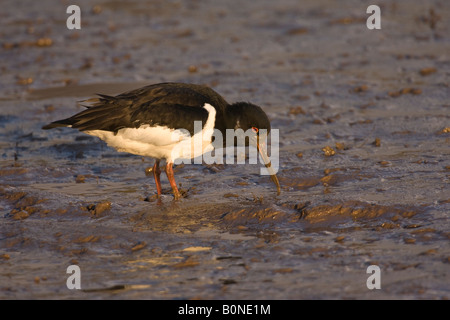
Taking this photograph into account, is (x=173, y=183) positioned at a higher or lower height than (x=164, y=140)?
lower

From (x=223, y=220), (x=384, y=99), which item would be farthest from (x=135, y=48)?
(x=223, y=220)

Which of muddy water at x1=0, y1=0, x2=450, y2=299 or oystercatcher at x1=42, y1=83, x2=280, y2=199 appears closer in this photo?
muddy water at x1=0, y1=0, x2=450, y2=299

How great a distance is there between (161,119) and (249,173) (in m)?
1.40

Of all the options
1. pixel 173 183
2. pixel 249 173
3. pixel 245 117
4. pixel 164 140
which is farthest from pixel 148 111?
pixel 249 173

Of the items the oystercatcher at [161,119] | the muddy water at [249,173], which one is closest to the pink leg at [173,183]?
the oystercatcher at [161,119]

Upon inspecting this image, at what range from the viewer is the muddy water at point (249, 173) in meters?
5.32

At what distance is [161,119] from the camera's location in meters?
6.76

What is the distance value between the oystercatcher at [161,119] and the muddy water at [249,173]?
558mm

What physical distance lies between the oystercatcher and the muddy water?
0.56m

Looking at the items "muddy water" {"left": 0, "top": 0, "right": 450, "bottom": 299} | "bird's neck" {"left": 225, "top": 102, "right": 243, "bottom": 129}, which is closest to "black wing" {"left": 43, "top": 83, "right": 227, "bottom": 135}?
"bird's neck" {"left": 225, "top": 102, "right": 243, "bottom": 129}

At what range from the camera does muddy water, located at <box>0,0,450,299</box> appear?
5.32 m

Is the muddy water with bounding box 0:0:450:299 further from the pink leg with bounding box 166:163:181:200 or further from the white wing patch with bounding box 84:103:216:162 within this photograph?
the white wing patch with bounding box 84:103:216:162

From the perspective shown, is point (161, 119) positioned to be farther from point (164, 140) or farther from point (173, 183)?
point (173, 183)

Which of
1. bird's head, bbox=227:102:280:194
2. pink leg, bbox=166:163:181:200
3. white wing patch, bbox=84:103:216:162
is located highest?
bird's head, bbox=227:102:280:194
